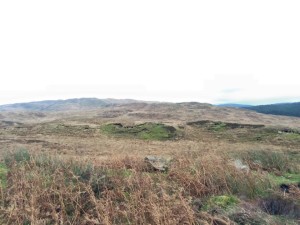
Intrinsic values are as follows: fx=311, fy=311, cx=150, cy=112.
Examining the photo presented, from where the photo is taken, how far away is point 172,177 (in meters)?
7.39

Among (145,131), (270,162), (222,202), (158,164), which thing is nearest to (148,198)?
(222,202)

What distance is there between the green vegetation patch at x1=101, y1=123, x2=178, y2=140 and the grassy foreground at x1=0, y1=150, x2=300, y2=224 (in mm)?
22591

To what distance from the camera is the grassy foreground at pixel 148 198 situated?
191 inches

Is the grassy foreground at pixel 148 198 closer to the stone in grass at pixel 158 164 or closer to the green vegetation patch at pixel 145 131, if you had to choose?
the stone in grass at pixel 158 164

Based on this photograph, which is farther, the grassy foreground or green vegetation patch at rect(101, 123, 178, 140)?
green vegetation patch at rect(101, 123, 178, 140)

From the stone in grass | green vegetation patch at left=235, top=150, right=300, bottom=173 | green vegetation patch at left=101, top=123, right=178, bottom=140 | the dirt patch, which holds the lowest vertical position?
green vegetation patch at left=101, top=123, right=178, bottom=140

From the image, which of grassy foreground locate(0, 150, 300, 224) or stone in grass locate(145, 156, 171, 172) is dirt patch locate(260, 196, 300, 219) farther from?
stone in grass locate(145, 156, 171, 172)

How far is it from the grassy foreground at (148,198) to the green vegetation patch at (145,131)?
22.6 metres

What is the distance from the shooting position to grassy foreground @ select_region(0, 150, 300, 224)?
15.9 ft

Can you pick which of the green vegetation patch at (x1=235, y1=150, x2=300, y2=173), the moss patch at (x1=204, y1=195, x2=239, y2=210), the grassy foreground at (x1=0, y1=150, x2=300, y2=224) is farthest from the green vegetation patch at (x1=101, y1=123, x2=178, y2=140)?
the moss patch at (x1=204, y1=195, x2=239, y2=210)

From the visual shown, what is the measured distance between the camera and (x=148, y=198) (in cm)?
541

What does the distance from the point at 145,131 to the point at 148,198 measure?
27907 millimetres

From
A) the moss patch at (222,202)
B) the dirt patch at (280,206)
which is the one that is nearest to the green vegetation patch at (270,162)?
the dirt patch at (280,206)

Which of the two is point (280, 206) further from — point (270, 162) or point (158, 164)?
point (270, 162)
